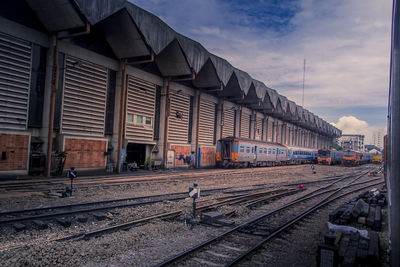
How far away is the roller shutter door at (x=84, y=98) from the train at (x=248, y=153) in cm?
1469

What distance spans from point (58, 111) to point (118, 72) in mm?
6127

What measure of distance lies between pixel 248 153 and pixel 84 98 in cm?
1978

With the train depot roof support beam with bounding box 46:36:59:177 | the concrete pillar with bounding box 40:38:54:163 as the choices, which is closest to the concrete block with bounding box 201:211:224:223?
the train depot roof support beam with bounding box 46:36:59:177

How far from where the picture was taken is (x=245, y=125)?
44.2 meters

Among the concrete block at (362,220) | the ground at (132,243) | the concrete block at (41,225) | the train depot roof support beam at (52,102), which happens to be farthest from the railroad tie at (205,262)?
the train depot roof support beam at (52,102)

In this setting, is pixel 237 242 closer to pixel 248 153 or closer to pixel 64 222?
pixel 64 222

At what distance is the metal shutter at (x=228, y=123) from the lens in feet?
126

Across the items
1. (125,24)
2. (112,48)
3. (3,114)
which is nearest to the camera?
(3,114)

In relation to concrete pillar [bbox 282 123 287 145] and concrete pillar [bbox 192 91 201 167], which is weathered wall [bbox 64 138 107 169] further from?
concrete pillar [bbox 282 123 287 145]

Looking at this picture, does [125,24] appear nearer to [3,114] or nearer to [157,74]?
[157,74]

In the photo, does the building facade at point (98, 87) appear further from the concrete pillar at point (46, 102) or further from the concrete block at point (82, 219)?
the concrete block at point (82, 219)

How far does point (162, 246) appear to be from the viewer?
6656 millimetres

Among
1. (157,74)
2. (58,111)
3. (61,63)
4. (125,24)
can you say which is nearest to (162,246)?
(58,111)

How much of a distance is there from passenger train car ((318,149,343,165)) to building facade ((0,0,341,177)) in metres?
24.8
